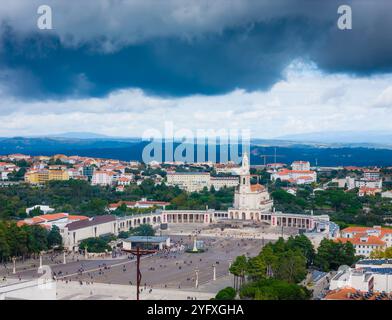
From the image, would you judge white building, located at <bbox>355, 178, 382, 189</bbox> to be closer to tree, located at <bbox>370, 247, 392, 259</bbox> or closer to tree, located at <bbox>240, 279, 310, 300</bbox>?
tree, located at <bbox>370, 247, 392, 259</bbox>

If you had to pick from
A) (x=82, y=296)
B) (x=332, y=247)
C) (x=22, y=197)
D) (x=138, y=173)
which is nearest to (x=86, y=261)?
(x=82, y=296)

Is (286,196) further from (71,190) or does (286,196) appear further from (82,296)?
(82,296)

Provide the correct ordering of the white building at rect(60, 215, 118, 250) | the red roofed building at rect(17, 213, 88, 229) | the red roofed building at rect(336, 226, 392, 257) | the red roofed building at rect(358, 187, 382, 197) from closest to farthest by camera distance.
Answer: the red roofed building at rect(336, 226, 392, 257)
the white building at rect(60, 215, 118, 250)
the red roofed building at rect(17, 213, 88, 229)
the red roofed building at rect(358, 187, 382, 197)

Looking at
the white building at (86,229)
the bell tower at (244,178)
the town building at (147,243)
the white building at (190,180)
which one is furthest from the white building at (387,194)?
the town building at (147,243)

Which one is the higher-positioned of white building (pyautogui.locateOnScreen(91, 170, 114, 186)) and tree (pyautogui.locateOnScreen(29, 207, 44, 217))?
white building (pyautogui.locateOnScreen(91, 170, 114, 186))

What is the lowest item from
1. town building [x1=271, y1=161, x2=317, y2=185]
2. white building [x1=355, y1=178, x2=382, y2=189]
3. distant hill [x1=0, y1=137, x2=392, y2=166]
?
white building [x1=355, y1=178, x2=382, y2=189]

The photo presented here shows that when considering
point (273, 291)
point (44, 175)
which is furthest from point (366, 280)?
point (44, 175)

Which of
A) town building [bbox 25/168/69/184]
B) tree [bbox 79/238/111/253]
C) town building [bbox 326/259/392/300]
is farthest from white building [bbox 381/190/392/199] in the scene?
town building [bbox 326/259/392/300]

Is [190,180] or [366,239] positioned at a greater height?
[190,180]

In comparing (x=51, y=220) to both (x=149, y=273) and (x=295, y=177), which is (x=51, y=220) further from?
(x=295, y=177)
